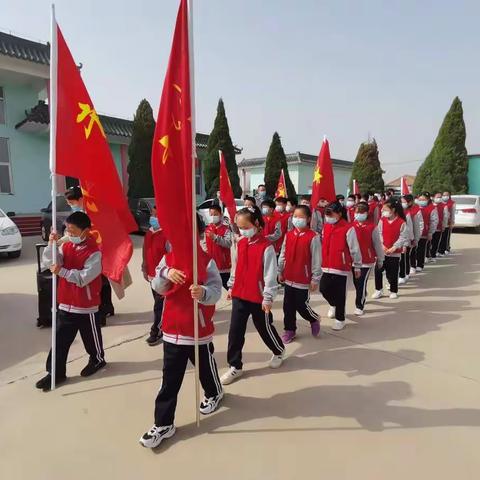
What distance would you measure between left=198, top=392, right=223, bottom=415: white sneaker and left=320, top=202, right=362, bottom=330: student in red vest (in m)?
2.19

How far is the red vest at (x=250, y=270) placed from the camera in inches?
133

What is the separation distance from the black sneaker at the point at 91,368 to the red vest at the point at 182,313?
134cm

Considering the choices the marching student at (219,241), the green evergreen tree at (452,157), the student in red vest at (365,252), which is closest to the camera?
the marching student at (219,241)

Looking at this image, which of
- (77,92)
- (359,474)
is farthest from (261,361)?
(77,92)

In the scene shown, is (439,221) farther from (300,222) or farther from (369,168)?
(369,168)

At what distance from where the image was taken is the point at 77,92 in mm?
3234

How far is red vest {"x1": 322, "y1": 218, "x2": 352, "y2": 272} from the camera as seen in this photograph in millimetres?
4625

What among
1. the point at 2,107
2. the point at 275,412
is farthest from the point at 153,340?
the point at 2,107

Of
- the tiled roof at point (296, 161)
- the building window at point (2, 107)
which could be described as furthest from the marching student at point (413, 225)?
the tiled roof at point (296, 161)

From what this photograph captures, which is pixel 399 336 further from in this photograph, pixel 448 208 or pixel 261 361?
pixel 448 208

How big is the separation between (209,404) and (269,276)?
Result: 1.12 metres

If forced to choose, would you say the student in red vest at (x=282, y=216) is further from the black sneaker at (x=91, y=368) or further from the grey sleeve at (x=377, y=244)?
the black sneaker at (x=91, y=368)

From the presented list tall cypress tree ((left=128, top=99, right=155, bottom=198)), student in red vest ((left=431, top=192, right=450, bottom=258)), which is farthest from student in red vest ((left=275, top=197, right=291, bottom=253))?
tall cypress tree ((left=128, top=99, right=155, bottom=198))

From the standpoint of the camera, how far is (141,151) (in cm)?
1577
